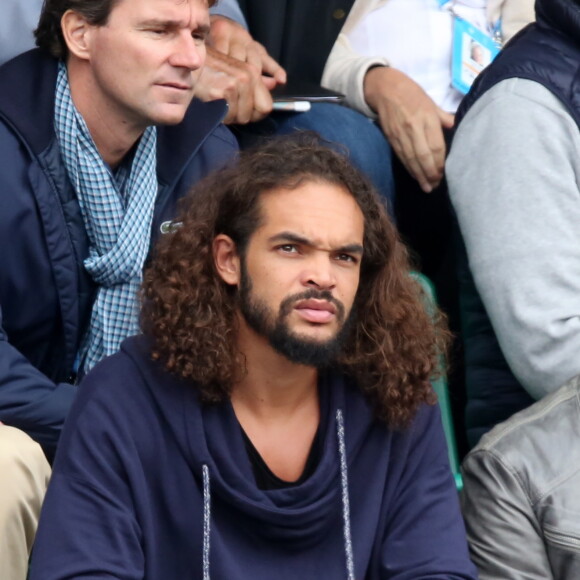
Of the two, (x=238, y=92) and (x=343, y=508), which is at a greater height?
(x=238, y=92)

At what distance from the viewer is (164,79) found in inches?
119

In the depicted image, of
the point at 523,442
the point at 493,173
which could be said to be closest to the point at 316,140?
the point at 493,173

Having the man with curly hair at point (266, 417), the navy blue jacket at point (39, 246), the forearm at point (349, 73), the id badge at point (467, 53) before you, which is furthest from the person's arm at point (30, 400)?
the id badge at point (467, 53)

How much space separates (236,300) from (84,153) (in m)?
0.58

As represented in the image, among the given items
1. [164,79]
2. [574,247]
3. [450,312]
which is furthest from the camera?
[450,312]

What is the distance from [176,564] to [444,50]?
1.73 metres

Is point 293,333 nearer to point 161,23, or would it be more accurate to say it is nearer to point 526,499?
point 526,499

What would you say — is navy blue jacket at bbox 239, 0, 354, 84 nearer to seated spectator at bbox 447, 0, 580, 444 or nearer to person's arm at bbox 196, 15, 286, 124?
person's arm at bbox 196, 15, 286, 124

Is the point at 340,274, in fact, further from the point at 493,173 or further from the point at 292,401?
the point at 493,173

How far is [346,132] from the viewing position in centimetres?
329

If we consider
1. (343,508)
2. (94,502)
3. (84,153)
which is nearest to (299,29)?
(84,153)

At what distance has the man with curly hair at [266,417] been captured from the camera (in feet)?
7.75

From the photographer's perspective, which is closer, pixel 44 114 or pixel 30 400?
pixel 30 400

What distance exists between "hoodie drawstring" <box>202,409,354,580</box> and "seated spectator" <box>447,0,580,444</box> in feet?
1.54
